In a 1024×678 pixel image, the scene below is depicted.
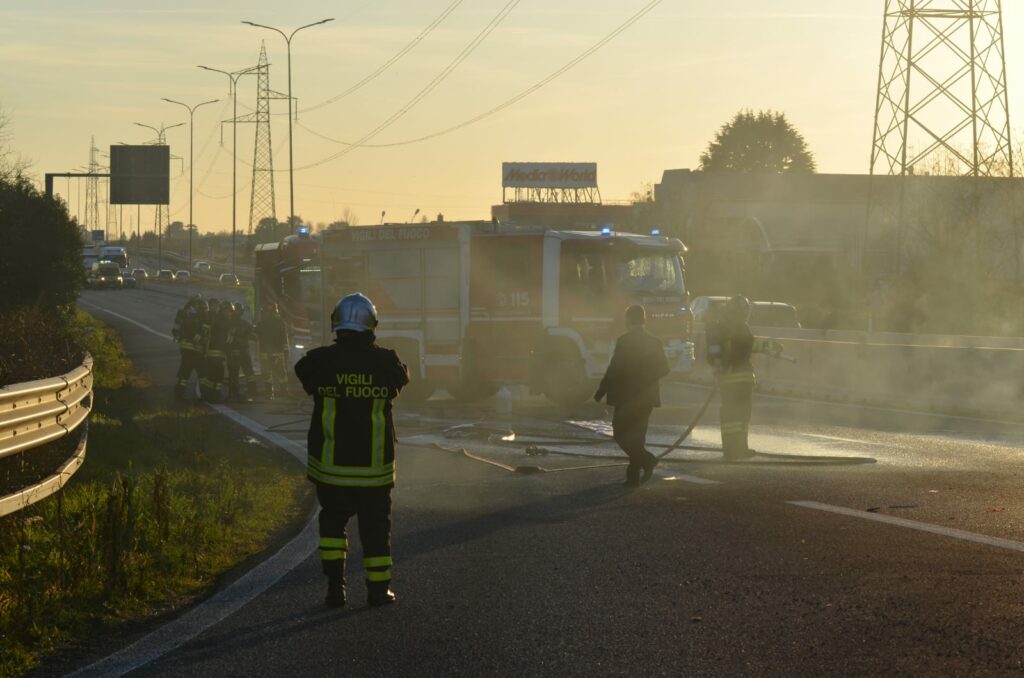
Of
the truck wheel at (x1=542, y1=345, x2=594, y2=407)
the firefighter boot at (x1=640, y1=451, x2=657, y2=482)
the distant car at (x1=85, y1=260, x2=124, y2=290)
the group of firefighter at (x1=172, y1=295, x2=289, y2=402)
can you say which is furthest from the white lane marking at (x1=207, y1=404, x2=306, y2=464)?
the distant car at (x1=85, y1=260, x2=124, y2=290)

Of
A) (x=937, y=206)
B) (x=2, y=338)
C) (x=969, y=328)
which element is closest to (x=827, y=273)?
(x=937, y=206)

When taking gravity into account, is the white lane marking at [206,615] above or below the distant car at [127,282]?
below

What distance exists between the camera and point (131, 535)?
9641 millimetres

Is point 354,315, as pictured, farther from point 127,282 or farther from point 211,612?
point 127,282

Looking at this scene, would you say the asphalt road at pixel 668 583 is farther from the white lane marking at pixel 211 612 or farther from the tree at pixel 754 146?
the tree at pixel 754 146

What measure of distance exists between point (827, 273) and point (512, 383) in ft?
185

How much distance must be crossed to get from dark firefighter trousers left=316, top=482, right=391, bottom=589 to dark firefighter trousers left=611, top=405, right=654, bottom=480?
527 centimetres

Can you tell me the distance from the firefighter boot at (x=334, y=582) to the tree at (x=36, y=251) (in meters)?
28.0

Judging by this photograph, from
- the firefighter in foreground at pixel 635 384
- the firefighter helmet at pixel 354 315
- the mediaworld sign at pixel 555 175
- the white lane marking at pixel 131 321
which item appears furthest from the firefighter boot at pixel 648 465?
the mediaworld sign at pixel 555 175

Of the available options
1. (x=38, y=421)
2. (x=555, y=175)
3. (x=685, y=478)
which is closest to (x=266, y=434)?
(x=685, y=478)

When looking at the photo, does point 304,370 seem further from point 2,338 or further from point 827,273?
point 827,273

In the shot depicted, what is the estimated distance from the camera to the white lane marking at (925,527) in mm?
9109

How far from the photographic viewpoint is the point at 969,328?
47156 mm

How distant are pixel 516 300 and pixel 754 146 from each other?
11156 centimetres
